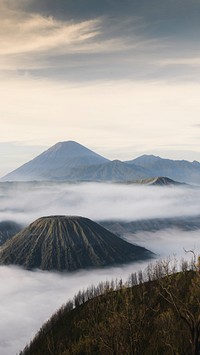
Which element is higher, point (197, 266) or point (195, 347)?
point (197, 266)

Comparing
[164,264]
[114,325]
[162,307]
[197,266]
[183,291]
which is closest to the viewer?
[197,266]

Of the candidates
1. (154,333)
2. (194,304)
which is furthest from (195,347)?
(194,304)

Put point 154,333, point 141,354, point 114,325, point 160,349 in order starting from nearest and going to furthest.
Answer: point 114,325 → point 141,354 → point 160,349 → point 154,333

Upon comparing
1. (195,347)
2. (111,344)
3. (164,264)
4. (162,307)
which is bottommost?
(162,307)

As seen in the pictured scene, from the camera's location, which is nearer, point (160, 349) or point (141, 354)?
point (141, 354)

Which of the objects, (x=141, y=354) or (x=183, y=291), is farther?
(x=183, y=291)

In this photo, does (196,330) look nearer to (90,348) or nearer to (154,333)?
(154,333)

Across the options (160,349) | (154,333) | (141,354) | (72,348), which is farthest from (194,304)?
(72,348)

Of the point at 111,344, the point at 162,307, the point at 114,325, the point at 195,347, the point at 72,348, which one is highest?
the point at 195,347

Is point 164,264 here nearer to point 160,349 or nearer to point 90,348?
point 160,349
